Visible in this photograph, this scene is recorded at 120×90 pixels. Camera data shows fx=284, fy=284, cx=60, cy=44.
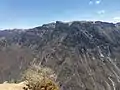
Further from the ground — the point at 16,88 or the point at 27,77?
the point at 27,77

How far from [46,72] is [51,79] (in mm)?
800

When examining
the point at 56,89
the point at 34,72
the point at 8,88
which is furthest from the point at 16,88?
the point at 56,89

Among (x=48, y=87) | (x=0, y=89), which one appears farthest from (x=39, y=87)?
(x=0, y=89)

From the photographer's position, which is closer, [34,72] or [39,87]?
[39,87]

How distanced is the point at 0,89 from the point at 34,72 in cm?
493

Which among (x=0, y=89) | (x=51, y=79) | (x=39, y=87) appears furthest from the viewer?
(x=0, y=89)

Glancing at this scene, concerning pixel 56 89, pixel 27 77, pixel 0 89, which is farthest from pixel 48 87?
pixel 0 89

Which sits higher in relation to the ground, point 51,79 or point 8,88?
point 51,79

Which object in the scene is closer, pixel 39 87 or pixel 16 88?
pixel 39 87

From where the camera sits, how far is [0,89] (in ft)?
86.1

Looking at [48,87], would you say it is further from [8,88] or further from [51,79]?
[8,88]

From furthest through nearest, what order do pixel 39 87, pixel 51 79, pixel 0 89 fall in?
pixel 0 89
pixel 51 79
pixel 39 87

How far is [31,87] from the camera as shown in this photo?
22.1 m

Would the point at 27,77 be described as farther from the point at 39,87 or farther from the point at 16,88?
the point at 16,88
